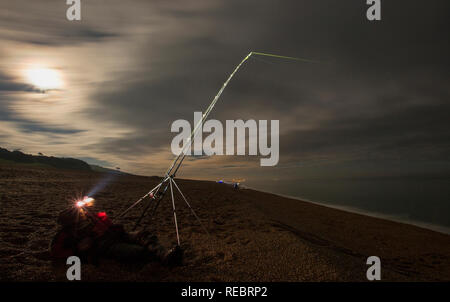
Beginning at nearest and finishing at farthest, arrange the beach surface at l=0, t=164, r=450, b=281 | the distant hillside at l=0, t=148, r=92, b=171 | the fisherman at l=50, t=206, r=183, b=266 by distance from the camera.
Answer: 1. the beach surface at l=0, t=164, r=450, b=281
2. the fisherman at l=50, t=206, r=183, b=266
3. the distant hillside at l=0, t=148, r=92, b=171

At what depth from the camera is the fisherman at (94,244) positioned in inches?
152

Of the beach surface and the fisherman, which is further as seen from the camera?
the fisherman

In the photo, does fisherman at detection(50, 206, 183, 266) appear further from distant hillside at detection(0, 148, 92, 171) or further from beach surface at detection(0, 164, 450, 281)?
distant hillside at detection(0, 148, 92, 171)

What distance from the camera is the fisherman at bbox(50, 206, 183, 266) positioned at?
3871 millimetres

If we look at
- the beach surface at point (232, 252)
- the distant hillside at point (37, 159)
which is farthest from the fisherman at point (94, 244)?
the distant hillside at point (37, 159)

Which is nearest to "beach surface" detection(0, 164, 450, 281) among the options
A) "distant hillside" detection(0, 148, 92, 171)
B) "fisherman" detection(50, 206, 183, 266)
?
"fisherman" detection(50, 206, 183, 266)

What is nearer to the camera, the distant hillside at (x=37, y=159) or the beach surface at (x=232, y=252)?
the beach surface at (x=232, y=252)

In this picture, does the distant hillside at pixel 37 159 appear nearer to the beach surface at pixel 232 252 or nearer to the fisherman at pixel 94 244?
the beach surface at pixel 232 252

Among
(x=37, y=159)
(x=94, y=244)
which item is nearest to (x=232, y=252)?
(x=94, y=244)
